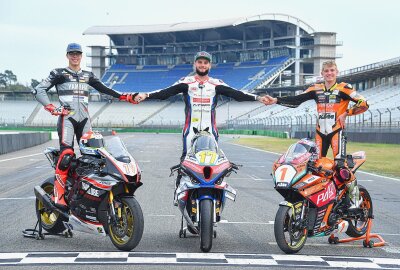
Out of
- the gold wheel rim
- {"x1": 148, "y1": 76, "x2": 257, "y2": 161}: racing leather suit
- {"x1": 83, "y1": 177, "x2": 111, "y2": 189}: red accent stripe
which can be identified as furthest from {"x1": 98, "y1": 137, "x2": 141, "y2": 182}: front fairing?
{"x1": 148, "y1": 76, "x2": 257, "y2": 161}: racing leather suit

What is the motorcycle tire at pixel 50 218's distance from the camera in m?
7.29

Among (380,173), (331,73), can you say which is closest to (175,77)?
(380,173)

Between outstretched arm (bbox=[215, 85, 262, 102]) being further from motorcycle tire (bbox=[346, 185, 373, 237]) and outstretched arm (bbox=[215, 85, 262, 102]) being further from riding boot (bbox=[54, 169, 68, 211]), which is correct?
riding boot (bbox=[54, 169, 68, 211])

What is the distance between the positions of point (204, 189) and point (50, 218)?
2281 millimetres

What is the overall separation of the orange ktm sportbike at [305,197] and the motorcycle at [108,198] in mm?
1531

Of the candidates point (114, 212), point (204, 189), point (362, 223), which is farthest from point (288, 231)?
point (114, 212)

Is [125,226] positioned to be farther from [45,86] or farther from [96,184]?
[45,86]

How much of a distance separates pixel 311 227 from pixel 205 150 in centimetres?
144

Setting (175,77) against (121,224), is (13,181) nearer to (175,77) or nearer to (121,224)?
(121,224)

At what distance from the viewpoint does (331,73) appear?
26.8ft

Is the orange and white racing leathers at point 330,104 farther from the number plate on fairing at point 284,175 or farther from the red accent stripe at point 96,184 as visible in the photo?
the red accent stripe at point 96,184

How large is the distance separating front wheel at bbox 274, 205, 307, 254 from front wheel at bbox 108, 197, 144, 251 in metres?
1.43

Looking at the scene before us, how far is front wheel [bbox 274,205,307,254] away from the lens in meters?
6.21

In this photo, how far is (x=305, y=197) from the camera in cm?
645
